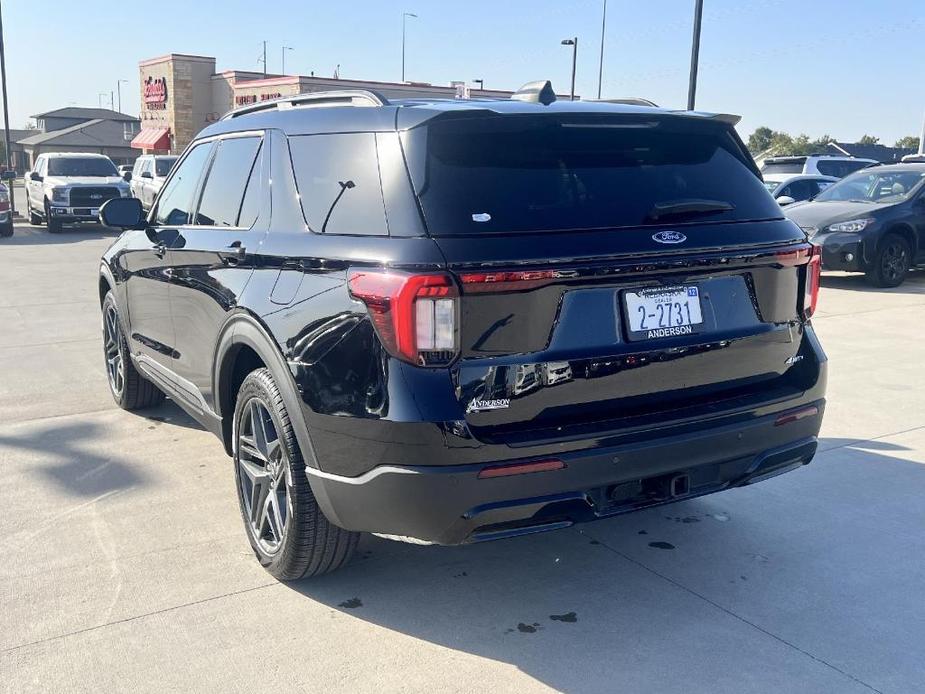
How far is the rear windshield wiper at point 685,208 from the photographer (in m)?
3.26

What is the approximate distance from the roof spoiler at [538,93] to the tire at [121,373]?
320cm

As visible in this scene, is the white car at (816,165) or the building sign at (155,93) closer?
the white car at (816,165)

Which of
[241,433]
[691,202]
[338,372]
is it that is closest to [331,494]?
[338,372]

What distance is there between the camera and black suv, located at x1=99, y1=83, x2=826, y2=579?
288 cm

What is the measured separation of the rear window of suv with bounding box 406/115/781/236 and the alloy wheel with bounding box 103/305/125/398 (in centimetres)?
361

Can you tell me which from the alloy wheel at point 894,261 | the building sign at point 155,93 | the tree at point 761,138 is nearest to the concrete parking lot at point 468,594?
the alloy wheel at point 894,261

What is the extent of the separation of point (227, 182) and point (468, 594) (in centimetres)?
221

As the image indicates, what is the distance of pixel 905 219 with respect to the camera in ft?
41.0

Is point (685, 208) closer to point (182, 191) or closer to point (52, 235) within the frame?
point (182, 191)

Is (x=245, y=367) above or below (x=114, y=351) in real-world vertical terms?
above

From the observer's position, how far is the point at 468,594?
361cm

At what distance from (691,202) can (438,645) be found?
1.83 meters

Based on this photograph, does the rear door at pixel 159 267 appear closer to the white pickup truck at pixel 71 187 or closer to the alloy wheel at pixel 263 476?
the alloy wheel at pixel 263 476

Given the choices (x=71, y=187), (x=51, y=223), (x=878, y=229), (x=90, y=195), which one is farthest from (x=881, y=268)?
(x=51, y=223)
